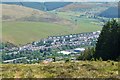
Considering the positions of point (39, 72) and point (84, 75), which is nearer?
point (84, 75)

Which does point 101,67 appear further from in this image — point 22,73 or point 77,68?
point 22,73

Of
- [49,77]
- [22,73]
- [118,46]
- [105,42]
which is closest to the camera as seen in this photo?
[49,77]

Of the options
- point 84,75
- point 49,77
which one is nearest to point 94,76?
point 84,75

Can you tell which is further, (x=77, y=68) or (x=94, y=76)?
(x=77, y=68)

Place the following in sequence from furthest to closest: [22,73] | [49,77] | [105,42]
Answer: [105,42]
[22,73]
[49,77]

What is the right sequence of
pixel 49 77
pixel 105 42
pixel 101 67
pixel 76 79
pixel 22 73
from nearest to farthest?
pixel 76 79 < pixel 49 77 < pixel 22 73 < pixel 101 67 < pixel 105 42

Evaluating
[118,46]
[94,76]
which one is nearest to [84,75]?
[94,76]

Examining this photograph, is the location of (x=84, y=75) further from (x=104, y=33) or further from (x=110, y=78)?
(x=104, y=33)

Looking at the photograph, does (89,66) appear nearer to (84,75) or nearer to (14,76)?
(84,75)

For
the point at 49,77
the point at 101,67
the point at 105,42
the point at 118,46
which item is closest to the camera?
the point at 49,77
